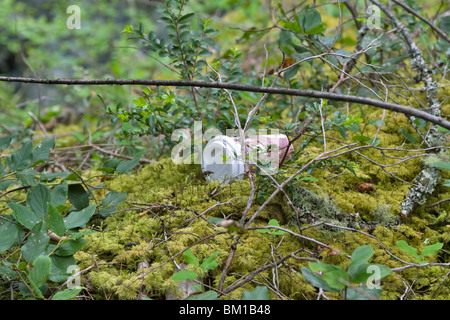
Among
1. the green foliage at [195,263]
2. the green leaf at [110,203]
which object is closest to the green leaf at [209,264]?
the green foliage at [195,263]

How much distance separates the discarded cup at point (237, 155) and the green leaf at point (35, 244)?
72cm

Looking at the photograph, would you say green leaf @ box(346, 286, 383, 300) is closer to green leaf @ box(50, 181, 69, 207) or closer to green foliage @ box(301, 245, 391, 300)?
green foliage @ box(301, 245, 391, 300)

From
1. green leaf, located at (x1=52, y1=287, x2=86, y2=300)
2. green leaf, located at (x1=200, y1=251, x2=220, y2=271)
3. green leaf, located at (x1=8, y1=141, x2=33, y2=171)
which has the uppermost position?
green leaf, located at (x1=8, y1=141, x2=33, y2=171)

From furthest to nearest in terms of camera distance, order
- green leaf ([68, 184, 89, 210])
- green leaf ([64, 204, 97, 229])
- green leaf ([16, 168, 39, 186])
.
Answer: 1. green leaf ([68, 184, 89, 210])
2. green leaf ([16, 168, 39, 186])
3. green leaf ([64, 204, 97, 229])

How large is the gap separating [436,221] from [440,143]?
1.47 ft

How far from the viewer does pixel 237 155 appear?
159cm

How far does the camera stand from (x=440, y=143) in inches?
69.3

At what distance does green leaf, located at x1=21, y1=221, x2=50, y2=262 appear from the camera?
1.17 m

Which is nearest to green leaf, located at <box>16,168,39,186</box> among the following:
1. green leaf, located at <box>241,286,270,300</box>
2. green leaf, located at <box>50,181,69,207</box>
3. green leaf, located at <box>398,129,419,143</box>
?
green leaf, located at <box>50,181,69,207</box>

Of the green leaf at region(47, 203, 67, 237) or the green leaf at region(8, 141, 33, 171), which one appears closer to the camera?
the green leaf at region(47, 203, 67, 237)

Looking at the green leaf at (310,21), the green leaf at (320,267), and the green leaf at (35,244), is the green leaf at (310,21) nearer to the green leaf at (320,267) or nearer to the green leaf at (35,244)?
the green leaf at (320,267)

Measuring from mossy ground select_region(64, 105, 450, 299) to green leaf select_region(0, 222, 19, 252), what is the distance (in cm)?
23

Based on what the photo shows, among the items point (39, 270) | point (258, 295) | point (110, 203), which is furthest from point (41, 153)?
point (258, 295)
